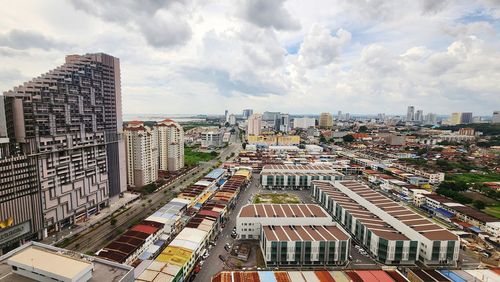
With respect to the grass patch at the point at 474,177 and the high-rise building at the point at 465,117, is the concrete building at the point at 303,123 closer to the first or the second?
the high-rise building at the point at 465,117

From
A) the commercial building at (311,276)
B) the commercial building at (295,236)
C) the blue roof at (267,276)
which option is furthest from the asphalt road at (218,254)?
the blue roof at (267,276)

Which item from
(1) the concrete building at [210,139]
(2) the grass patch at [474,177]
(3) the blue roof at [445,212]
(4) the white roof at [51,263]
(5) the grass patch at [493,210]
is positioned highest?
(4) the white roof at [51,263]

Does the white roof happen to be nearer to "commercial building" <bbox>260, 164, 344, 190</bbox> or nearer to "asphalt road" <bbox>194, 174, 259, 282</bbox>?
"asphalt road" <bbox>194, 174, 259, 282</bbox>

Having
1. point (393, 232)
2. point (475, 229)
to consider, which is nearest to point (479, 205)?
point (475, 229)

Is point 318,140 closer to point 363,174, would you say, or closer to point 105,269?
point 363,174

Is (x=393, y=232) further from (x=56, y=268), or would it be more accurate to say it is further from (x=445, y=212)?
(x=56, y=268)

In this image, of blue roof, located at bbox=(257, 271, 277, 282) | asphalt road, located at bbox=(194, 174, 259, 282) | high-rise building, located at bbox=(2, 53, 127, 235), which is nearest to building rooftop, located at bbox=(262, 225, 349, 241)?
blue roof, located at bbox=(257, 271, 277, 282)
